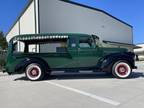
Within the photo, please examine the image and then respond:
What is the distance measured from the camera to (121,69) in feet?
36.8

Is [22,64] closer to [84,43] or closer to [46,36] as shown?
[46,36]

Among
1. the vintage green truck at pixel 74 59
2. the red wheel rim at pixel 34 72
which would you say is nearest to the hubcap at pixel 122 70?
the vintage green truck at pixel 74 59

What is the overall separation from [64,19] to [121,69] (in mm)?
18844

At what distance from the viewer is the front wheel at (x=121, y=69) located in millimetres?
11219

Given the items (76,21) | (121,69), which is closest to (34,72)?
(121,69)

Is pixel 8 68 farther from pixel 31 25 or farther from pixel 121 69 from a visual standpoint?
pixel 31 25

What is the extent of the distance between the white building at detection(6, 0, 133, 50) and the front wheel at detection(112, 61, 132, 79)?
11.4 metres

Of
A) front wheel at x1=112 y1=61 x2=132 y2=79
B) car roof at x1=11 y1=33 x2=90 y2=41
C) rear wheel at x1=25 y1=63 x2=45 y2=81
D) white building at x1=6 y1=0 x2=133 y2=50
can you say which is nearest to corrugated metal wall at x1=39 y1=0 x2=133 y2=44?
white building at x1=6 y1=0 x2=133 y2=50

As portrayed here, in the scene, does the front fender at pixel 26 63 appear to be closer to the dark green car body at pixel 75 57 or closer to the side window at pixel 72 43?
the dark green car body at pixel 75 57

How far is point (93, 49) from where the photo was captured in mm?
11359

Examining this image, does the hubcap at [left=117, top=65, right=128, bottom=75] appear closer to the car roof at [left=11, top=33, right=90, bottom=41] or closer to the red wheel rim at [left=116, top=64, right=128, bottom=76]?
the red wheel rim at [left=116, top=64, right=128, bottom=76]

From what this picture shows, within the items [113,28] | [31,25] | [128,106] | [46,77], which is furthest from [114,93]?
[113,28]

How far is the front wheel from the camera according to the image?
11219 mm

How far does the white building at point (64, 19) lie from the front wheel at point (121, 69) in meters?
11.4
